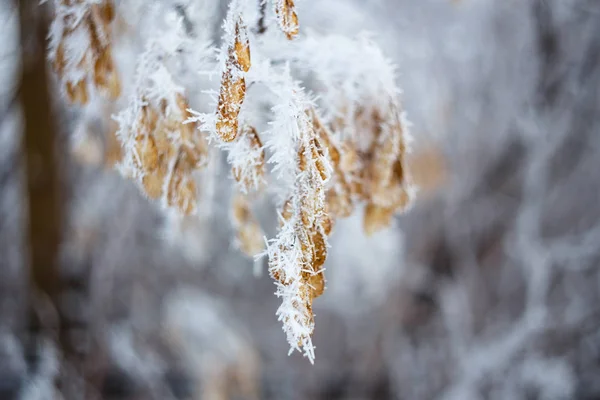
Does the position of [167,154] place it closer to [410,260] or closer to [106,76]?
[106,76]

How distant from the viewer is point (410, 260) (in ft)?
15.0

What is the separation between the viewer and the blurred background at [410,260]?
10.0 ft

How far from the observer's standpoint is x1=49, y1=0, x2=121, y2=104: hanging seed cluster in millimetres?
1151

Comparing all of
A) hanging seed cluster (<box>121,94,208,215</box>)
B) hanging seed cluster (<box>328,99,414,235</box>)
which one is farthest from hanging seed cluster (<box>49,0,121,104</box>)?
hanging seed cluster (<box>328,99,414,235</box>)

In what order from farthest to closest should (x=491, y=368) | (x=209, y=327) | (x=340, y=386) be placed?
(x=340, y=386)
(x=491, y=368)
(x=209, y=327)

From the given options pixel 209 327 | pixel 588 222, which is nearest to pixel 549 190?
pixel 588 222

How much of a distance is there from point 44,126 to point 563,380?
411 cm

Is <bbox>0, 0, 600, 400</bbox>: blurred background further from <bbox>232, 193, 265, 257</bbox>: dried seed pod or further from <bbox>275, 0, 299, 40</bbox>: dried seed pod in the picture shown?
<bbox>275, 0, 299, 40</bbox>: dried seed pod

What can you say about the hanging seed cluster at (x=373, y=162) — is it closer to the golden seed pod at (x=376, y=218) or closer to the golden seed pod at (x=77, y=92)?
the golden seed pod at (x=376, y=218)

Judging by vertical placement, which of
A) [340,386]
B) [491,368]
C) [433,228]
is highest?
[433,228]

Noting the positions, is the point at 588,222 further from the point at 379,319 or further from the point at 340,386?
the point at 340,386

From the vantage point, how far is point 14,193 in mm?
3609

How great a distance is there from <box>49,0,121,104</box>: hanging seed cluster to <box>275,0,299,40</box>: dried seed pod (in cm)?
45

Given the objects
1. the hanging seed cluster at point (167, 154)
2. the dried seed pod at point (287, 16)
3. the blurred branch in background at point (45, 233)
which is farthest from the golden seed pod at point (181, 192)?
the blurred branch in background at point (45, 233)
